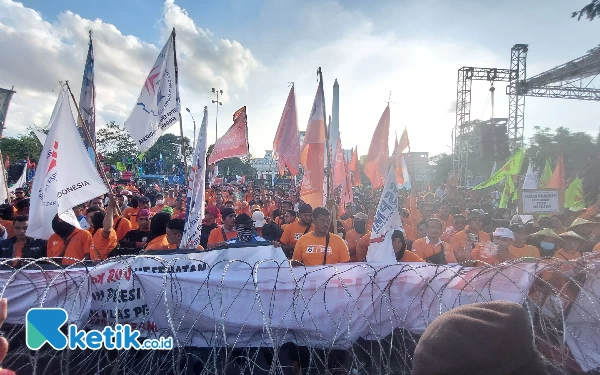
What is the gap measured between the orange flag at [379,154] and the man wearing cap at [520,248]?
3442mm

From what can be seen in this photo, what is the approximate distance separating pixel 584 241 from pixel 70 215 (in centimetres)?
746

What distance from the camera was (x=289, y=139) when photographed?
7.92m

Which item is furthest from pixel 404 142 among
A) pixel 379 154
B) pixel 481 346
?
pixel 481 346

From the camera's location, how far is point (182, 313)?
3848 millimetres

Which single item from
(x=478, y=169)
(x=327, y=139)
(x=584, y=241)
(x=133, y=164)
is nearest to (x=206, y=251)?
(x=327, y=139)

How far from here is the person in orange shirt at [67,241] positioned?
17.6ft

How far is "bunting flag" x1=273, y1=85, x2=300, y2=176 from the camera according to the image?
7855 mm

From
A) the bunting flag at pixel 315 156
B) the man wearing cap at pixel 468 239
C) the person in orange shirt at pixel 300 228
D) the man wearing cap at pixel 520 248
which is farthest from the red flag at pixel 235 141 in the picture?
the man wearing cap at pixel 520 248

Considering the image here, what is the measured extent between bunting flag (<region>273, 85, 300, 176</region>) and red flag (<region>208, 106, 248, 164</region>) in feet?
2.69

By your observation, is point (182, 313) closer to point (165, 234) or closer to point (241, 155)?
point (165, 234)

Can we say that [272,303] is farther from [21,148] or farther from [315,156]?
[21,148]

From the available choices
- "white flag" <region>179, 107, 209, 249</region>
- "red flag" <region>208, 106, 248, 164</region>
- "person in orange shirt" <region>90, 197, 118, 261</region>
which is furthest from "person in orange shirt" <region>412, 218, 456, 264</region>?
"person in orange shirt" <region>90, 197, 118, 261</region>

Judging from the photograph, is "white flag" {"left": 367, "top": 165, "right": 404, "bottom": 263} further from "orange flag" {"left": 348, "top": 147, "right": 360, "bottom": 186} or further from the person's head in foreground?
"orange flag" {"left": 348, "top": 147, "right": 360, "bottom": 186}

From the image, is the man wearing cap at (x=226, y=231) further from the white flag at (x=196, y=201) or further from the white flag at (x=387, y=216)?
the white flag at (x=387, y=216)
